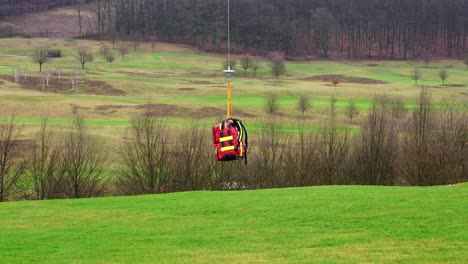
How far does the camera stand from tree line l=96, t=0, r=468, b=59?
526 feet

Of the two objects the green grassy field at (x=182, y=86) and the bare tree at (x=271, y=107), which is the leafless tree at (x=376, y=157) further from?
the bare tree at (x=271, y=107)

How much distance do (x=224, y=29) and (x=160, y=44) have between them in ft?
51.8

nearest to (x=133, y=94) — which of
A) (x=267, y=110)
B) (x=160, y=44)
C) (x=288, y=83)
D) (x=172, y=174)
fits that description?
(x=267, y=110)

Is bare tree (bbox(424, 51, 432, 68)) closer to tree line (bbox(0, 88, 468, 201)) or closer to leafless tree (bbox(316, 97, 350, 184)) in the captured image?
tree line (bbox(0, 88, 468, 201))

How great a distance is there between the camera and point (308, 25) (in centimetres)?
17450

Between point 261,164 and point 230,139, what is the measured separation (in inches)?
1016

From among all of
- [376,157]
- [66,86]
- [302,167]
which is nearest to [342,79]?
[66,86]

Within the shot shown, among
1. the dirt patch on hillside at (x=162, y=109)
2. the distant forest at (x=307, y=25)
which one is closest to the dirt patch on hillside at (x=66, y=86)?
the dirt patch on hillside at (x=162, y=109)

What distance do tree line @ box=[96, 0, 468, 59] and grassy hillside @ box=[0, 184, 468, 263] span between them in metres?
131

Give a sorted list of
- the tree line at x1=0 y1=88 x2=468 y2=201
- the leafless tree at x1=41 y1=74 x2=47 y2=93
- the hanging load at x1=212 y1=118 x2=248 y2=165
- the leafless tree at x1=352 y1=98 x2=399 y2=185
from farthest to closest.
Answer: the leafless tree at x1=41 y1=74 x2=47 y2=93 → the leafless tree at x1=352 y1=98 x2=399 y2=185 → the tree line at x1=0 y1=88 x2=468 y2=201 → the hanging load at x1=212 y1=118 x2=248 y2=165

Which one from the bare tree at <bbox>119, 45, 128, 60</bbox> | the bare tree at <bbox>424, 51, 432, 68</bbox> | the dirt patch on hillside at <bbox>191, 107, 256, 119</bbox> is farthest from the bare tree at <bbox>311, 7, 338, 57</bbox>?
the dirt patch on hillside at <bbox>191, 107, 256, 119</bbox>

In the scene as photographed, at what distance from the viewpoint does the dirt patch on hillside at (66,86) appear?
8590 centimetres

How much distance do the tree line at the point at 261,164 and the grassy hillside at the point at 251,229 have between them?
13.1 metres

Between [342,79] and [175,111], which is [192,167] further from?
[342,79]
